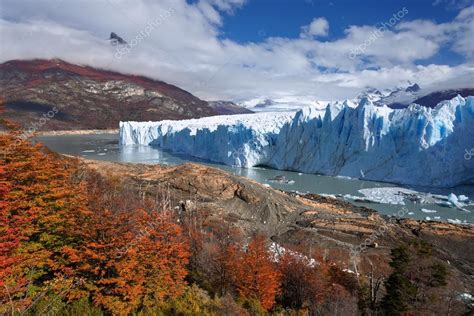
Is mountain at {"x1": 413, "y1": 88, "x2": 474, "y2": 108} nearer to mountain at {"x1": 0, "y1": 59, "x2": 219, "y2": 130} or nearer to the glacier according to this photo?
the glacier

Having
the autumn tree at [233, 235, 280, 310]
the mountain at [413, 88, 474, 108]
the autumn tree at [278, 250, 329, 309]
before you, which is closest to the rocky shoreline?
the autumn tree at [278, 250, 329, 309]

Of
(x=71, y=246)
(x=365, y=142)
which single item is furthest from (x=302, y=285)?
(x=365, y=142)

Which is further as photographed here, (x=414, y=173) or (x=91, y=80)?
(x=91, y=80)

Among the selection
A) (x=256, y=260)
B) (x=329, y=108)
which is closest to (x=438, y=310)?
(x=256, y=260)

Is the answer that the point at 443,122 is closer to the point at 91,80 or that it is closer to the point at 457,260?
the point at 457,260

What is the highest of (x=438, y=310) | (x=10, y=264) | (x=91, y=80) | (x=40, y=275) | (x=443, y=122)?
(x=91, y=80)
